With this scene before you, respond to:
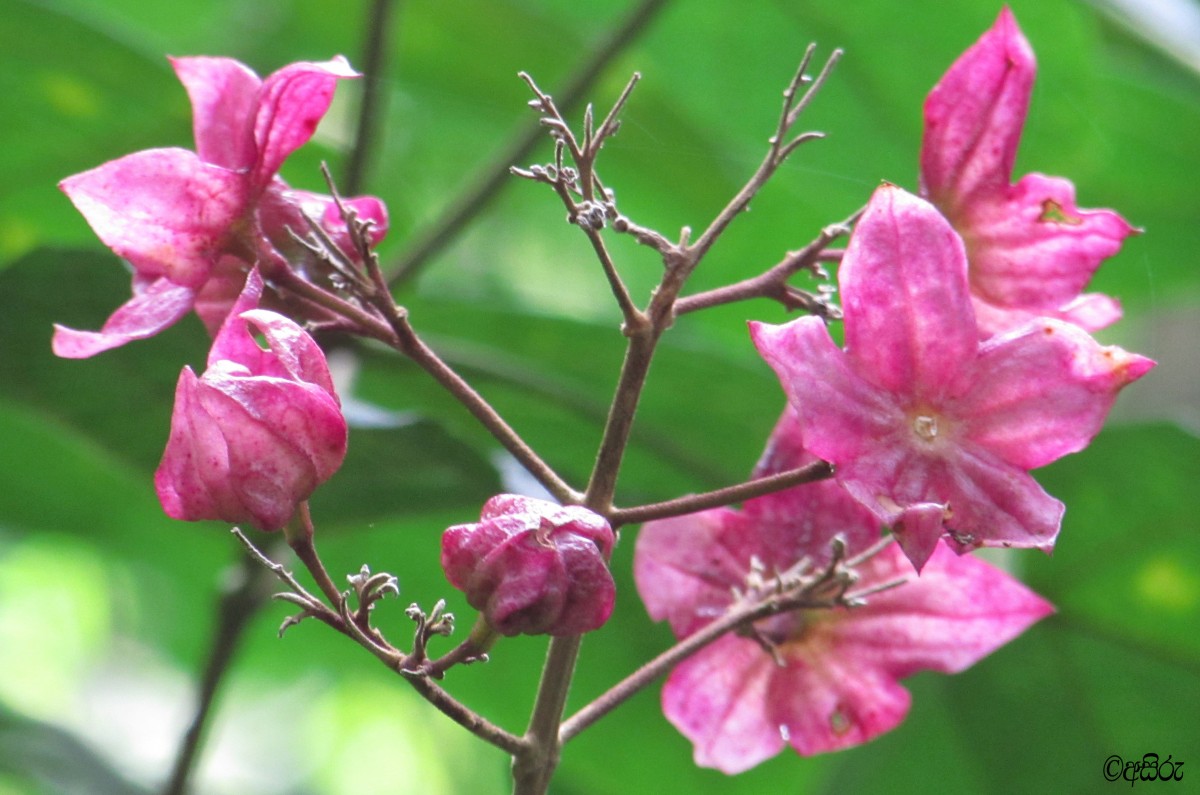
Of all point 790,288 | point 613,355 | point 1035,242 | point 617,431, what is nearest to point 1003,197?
point 1035,242

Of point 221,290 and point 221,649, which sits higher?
point 221,290

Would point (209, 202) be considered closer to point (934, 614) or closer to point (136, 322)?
point (136, 322)

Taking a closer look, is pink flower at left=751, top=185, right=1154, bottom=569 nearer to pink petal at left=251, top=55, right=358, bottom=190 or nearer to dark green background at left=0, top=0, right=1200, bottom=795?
pink petal at left=251, top=55, right=358, bottom=190

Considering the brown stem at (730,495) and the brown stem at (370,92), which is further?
the brown stem at (370,92)

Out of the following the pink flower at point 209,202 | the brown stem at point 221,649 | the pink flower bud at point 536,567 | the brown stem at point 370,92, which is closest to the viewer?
the pink flower bud at point 536,567

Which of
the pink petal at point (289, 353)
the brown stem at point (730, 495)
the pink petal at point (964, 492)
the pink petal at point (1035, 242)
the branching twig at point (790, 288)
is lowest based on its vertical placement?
the pink petal at point (289, 353)

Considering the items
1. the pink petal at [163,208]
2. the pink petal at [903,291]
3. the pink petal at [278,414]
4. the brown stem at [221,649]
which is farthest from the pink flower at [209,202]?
the brown stem at [221,649]

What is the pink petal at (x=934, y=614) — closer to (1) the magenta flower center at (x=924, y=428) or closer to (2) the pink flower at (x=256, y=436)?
(1) the magenta flower center at (x=924, y=428)

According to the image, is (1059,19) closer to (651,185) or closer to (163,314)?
(651,185)
